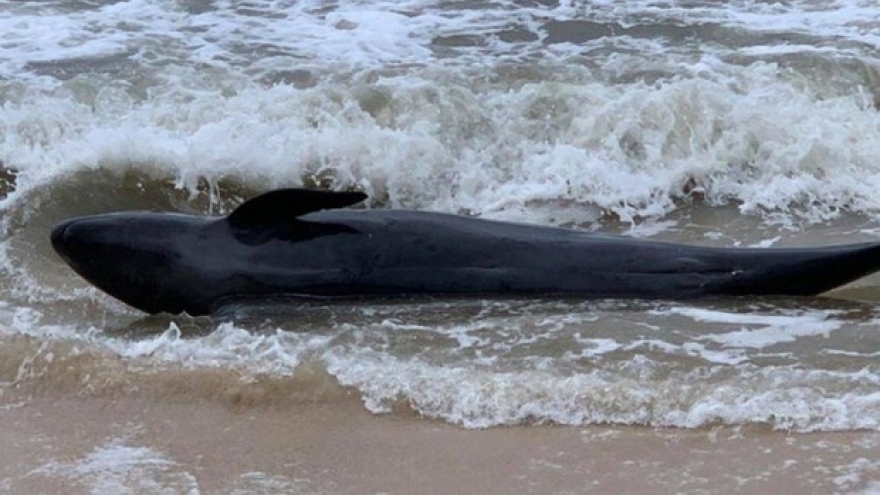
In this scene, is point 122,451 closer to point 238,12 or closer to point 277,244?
point 277,244

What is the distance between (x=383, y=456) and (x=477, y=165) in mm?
4629

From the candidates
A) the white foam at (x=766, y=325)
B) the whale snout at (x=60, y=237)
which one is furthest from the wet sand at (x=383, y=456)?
the whale snout at (x=60, y=237)

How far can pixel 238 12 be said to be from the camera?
13945 mm

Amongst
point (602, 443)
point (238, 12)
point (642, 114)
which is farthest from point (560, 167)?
point (238, 12)

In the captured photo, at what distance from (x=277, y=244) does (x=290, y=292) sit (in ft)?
0.86

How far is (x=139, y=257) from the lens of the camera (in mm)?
7020

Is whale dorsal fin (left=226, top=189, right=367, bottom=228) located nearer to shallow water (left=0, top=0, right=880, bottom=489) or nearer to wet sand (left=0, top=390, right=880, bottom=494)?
shallow water (left=0, top=0, right=880, bottom=489)

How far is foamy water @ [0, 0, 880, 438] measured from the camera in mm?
5852

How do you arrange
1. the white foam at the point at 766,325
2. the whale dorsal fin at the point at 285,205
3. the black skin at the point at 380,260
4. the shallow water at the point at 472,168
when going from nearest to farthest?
the shallow water at the point at 472,168 → the white foam at the point at 766,325 → the whale dorsal fin at the point at 285,205 → the black skin at the point at 380,260

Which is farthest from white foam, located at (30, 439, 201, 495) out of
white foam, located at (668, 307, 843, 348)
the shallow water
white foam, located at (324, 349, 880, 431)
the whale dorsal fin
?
white foam, located at (668, 307, 843, 348)

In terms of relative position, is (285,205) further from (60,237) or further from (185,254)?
(60,237)

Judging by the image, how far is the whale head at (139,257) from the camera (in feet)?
22.9

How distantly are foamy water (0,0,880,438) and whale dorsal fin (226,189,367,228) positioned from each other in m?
0.49

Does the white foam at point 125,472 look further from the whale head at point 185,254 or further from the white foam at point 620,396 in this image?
the whale head at point 185,254
